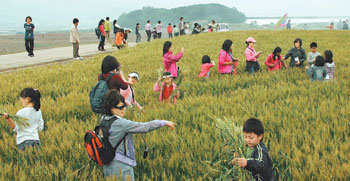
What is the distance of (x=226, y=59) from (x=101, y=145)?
562 cm

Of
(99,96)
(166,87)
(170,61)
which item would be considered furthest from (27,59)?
(99,96)

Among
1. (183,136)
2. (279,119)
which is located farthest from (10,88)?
(279,119)

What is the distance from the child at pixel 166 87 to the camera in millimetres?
5214

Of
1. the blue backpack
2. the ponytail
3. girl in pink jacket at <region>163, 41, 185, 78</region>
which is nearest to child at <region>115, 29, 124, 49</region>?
girl in pink jacket at <region>163, 41, 185, 78</region>

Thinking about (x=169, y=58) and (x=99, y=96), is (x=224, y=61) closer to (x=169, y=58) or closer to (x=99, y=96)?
(x=169, y=58)

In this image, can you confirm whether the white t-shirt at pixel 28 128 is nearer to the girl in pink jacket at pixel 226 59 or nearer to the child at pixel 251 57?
the girl in pink jacket at pixel 226 59

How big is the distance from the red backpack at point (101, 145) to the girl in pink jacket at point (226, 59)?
523 cm

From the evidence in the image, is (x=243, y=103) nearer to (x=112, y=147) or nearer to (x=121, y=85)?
(x=121, y=85)

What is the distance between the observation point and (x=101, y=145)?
2.45m

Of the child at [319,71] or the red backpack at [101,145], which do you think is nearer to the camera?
the red backpack at [101,145]

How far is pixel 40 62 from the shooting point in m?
12.7

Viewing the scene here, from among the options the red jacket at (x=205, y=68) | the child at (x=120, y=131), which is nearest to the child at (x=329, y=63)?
the red jacket at (x=205, y=68)

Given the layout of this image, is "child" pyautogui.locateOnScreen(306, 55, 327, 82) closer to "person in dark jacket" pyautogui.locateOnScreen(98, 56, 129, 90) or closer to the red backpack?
"person in dark jacket" pyautogui.locateOnScreen(98, 56, 129, 90)

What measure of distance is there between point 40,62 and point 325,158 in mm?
12749
